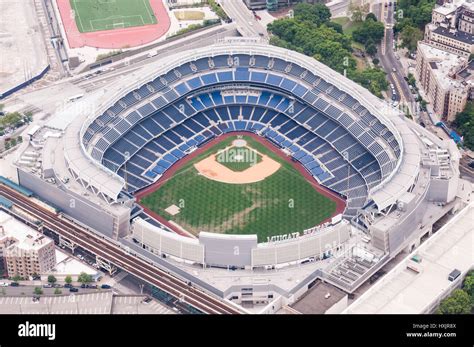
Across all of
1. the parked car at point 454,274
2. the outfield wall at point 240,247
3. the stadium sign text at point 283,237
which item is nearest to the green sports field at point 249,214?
the stadium sign text at point 283,237

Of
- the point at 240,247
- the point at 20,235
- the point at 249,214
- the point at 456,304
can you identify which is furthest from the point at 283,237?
the point at 20,235

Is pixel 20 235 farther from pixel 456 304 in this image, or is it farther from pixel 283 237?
pixel 456 304

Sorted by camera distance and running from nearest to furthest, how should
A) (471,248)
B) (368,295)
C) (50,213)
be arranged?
(368,295) → (471,248) → (50,213)

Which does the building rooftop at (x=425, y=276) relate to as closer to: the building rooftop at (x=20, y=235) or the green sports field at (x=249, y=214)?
the green sports field at (x=249, y=214)

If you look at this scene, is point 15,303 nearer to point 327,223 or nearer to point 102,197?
point 102,197

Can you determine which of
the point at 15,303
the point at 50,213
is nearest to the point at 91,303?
the point at 15,303

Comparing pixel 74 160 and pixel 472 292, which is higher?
pixel 74 160
